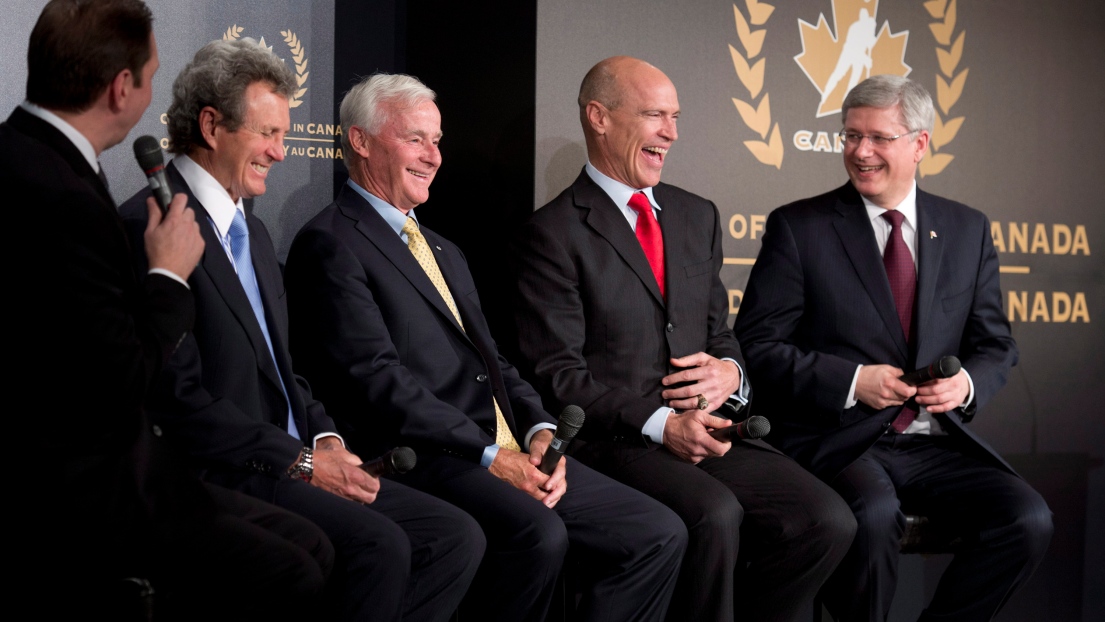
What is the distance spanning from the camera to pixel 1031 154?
4.65 metres

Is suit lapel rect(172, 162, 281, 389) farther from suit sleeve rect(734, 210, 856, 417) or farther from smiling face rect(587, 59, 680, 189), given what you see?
suit sleeve rect(734, 210, 856, 417)

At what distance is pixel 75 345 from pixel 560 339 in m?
1.59

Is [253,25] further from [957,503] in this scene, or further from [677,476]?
[957,503]

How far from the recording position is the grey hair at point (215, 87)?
2867 millimetres

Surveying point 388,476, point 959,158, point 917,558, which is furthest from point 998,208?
point 388,476

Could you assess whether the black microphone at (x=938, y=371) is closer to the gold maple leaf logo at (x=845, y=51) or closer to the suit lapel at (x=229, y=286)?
the gold maple leaf logo at (x=845, y=51)

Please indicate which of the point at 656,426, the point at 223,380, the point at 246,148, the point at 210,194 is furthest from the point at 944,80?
the point at 223,380

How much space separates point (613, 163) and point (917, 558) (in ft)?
7.14

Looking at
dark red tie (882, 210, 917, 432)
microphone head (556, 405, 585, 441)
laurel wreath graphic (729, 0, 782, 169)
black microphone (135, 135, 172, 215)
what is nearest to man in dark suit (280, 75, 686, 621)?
microphone head (556, 405, 585, 441)

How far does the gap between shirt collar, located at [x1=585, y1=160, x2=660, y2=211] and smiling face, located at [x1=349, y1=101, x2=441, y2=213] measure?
553mm

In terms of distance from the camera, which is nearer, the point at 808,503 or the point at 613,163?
the point at 808,503

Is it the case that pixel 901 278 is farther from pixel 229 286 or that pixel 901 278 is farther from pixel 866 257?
pixel 229 286

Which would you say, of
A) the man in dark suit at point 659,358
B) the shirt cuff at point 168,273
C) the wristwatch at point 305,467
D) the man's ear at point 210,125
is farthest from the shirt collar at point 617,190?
the shirt cuff at point 168,273

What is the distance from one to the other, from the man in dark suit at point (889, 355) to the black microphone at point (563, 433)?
104 cm
